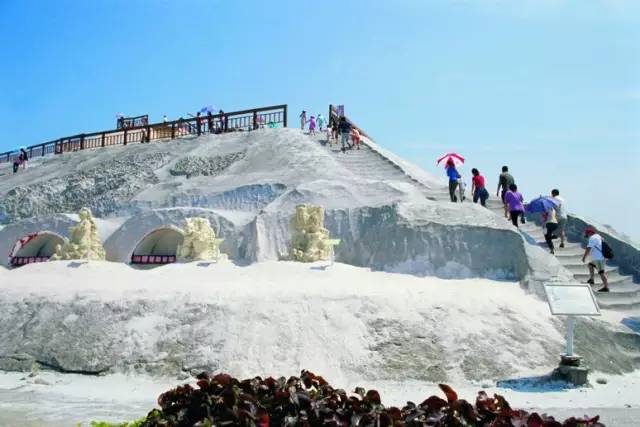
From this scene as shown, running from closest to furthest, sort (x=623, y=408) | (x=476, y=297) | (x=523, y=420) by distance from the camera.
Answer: (x=523, y=420), (x=623, y=408), (x=476, y=297)

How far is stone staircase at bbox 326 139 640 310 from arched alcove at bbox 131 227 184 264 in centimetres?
641

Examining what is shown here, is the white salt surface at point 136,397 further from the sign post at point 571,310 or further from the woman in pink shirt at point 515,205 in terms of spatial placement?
the woman in pink shirt at point 515,205

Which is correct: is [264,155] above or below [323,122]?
below

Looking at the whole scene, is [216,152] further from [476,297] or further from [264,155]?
[476,297]

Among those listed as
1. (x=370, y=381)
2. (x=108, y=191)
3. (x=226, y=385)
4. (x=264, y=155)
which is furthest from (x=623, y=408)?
(x=108, y=191)

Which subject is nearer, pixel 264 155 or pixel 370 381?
pixel 370 381

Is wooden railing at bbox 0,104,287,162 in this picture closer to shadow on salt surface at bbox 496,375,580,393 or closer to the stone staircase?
the stone staircase

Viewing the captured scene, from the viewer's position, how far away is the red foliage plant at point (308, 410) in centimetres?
395

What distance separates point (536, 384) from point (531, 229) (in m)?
7.95

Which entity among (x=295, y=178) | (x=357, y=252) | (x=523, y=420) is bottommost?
(x=523, y=420)

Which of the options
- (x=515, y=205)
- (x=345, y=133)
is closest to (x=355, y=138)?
(x=345, y=133)

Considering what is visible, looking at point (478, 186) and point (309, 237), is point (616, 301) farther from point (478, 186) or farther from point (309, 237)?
point (309, 237)

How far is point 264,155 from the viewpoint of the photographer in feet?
75.6

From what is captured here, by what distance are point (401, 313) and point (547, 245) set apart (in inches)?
245
